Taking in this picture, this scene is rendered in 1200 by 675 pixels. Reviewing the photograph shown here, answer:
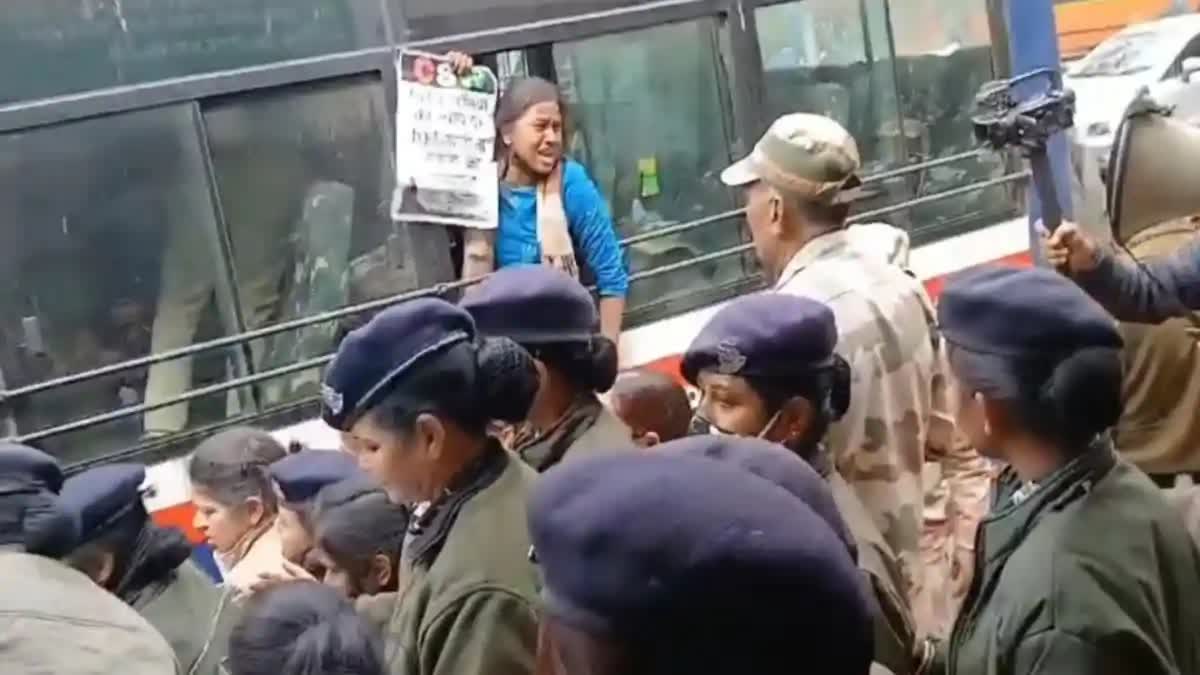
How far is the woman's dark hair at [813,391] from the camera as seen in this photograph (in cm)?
284

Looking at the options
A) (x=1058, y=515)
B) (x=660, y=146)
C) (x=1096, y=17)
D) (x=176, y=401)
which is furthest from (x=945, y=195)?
(x=1096, y=17)

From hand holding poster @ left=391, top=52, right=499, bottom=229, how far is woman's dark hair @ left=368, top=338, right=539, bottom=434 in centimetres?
239

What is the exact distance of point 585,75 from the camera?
5.29 metres

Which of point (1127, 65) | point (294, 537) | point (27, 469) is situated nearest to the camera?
point (27, 469)

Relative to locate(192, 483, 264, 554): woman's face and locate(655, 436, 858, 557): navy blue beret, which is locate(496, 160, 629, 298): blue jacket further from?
locate(655, 436, 858, 557): navy blue beret

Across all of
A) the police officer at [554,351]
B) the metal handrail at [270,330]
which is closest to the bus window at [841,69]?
the metal handrail at [270,330]

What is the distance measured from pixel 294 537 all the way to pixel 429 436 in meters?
1.10

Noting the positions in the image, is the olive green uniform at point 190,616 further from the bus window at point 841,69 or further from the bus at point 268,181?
the bus window at point 841,69

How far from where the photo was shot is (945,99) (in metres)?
6.27

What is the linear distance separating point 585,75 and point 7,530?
302 centimetres

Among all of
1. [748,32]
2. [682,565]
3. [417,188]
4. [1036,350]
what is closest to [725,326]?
[1036,350]

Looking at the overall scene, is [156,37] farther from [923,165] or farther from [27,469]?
[923,165]

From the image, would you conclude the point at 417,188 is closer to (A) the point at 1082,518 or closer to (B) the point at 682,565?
(A) the point at 1082,518

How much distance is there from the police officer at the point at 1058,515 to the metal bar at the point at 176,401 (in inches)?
84.9
